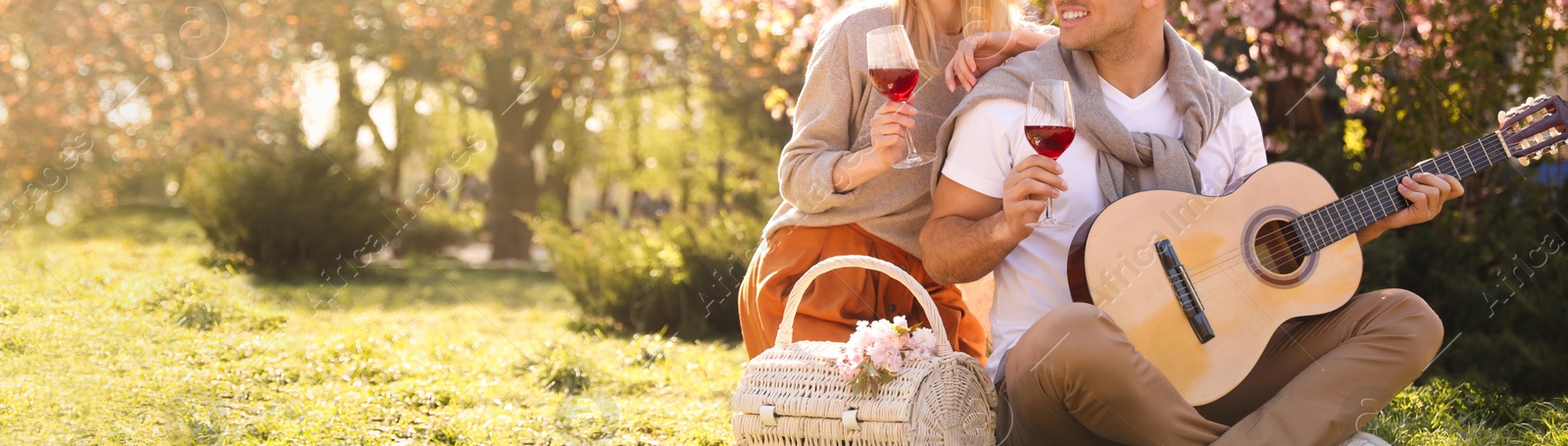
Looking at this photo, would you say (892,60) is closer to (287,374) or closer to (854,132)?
(854,132)

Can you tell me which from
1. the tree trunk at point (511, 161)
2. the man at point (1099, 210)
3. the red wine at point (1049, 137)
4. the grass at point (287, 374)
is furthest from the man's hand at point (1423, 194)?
the tree trunk at point (511, 161)

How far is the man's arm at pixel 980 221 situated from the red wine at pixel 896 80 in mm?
310

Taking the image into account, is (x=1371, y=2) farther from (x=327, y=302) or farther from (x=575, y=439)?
(x=327, y=302)

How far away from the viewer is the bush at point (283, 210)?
9.34 meters

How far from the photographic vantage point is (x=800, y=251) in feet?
11.3

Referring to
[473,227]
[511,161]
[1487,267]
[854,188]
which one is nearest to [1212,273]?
[854,188]

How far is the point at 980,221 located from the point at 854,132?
0.55 metres

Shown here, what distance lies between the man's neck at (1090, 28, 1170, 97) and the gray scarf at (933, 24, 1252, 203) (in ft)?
0.13

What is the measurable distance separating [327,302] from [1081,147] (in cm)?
606

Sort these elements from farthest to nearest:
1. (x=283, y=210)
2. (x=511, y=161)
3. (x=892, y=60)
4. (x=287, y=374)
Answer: (x=511, y=161), (x=283, y=210), (x=287, y=374), (x=892, y=60)

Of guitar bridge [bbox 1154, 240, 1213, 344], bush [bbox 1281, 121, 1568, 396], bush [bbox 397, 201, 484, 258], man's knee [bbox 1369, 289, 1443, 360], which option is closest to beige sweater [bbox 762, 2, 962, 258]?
guitar bridge [bbox 1154, 240, 1213, 344]

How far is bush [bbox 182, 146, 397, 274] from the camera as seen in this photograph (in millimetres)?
9336

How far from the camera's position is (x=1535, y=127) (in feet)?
10.8

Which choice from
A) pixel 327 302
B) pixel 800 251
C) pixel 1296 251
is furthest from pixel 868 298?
pixel 327 302
